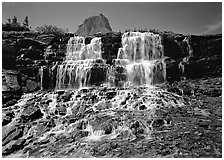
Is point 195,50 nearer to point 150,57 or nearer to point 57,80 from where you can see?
point 150,57

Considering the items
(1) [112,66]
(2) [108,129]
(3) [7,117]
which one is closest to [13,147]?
(3) [7,117]

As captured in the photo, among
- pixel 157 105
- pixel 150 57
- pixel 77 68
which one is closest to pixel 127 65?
pixel 150 57

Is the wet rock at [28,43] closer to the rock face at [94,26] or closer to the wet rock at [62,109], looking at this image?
the wet rock at [62,109]

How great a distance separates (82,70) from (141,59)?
5.55 m

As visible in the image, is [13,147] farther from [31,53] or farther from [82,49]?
[82,49]

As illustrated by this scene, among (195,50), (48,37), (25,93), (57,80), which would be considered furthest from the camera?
(48,37)

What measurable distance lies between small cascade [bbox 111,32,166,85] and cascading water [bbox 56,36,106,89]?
1471mm

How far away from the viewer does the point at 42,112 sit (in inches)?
623

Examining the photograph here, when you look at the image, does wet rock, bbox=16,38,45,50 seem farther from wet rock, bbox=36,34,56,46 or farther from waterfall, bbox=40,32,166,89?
waterfall, bbox=40,32,166,89

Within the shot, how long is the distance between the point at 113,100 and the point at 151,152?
23.1 ft

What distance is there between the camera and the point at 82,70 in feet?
65.8

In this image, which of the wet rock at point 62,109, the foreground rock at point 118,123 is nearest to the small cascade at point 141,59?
the foreground rock at point 118,123

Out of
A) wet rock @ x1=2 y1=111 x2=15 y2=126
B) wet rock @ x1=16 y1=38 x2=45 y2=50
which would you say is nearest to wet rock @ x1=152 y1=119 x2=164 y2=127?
wet rock @ x1=2 y1=111 x2=15 y2=126

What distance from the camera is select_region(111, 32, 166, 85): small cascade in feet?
64.8
